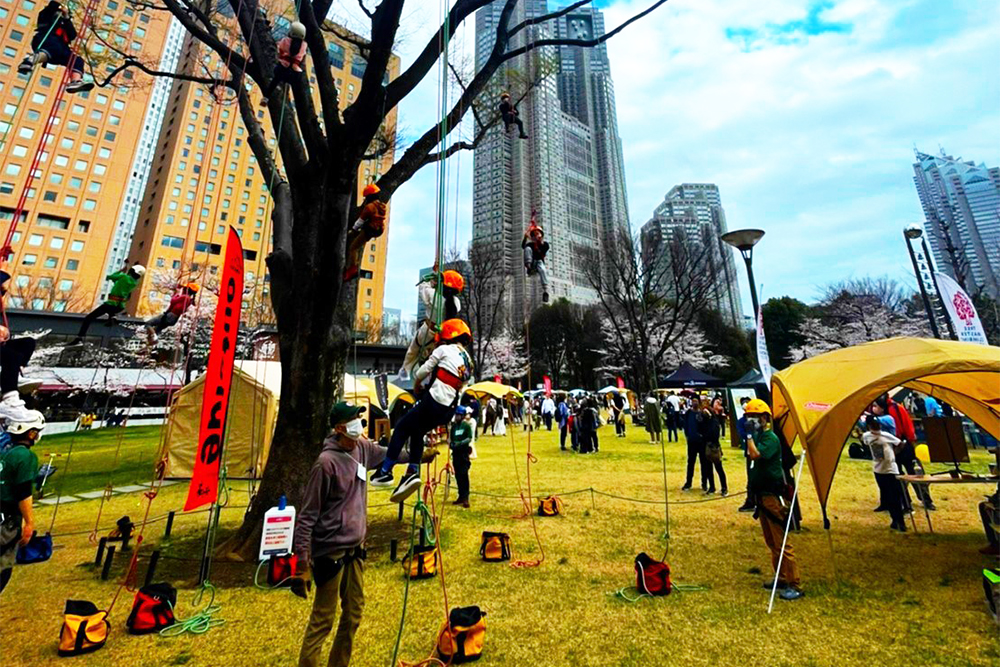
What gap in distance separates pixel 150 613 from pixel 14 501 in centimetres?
168

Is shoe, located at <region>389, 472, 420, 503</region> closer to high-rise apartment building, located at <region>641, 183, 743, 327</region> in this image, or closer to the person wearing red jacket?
the person wearing red jacket

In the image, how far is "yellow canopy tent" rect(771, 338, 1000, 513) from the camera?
511 centimetres

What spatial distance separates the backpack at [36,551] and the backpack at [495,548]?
18.4ft

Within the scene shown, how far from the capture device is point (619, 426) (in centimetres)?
2267

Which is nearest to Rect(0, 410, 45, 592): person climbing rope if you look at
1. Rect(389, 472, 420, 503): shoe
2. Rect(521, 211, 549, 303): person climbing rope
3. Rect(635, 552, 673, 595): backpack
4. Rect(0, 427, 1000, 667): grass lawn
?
Rect(0, 427, 1000, 667): grass lawn

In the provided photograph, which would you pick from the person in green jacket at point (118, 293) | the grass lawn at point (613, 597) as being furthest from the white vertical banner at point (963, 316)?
the person in green jacket at point (118, 293)

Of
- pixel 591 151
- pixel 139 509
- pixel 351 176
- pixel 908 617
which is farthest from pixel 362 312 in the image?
pixel 908 617

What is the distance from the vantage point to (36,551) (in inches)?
216

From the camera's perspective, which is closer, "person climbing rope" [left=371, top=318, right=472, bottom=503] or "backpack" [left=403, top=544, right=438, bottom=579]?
"person climbing rope" [left=371, top=318, right=472, bottom=503]

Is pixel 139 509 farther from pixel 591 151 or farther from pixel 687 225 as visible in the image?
pixel 591 151

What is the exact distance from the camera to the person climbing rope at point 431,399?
384 cm

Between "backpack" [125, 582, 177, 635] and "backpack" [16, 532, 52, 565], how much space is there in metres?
2.02

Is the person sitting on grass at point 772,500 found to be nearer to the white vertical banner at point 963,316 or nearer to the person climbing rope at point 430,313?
the person climbing rope at point 430,313

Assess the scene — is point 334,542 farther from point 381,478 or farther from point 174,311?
point 174,311
